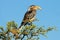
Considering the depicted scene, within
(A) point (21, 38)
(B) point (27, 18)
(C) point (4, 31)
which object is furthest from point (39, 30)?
(B) point (27, 18)

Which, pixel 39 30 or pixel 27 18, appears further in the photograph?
pixel 27 18

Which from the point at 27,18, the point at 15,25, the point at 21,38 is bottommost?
the point at 21,38

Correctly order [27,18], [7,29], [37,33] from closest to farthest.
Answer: [7,29], [37,33], [27,18]

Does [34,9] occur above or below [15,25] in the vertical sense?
above

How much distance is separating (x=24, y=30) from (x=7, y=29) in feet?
2.13

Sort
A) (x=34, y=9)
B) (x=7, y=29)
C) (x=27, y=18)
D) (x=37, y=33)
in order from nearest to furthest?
(x=7, y=29) < (x=37, y=33) < (x=27, y=18) < (x=34, y=9)

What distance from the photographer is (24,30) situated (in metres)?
7.98

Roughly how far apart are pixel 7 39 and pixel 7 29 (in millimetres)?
357

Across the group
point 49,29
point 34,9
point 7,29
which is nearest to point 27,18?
point 34,9

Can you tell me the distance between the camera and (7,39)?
7.76 metres

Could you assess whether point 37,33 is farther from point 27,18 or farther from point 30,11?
point 30,11

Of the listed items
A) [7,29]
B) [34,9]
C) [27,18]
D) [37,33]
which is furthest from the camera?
[34,9]

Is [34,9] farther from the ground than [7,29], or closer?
farther from the ground

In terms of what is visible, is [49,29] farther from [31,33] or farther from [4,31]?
[4,31]
